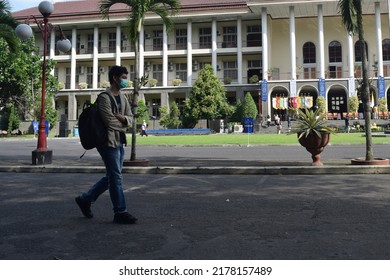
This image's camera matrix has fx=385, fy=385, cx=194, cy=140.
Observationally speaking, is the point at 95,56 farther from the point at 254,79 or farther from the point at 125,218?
the point at 125,218

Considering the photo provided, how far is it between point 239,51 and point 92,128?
43.8m

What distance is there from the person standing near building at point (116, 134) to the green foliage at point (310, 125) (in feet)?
20.1

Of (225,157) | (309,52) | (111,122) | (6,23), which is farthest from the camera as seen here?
(309,52)

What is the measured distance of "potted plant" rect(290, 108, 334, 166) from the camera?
31.1 feet

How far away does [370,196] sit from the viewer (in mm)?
5906

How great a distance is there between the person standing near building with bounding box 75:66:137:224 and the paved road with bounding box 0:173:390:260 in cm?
23

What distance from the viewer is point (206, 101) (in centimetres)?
3906

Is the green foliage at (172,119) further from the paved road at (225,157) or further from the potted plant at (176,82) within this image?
the paved road at (225,157)

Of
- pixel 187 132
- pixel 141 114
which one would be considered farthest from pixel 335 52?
pixel 141 114

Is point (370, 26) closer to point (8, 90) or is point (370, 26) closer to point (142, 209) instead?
point (8, 90)

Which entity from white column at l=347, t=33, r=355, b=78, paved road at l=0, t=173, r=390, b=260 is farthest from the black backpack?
white column at l=347, t=33, r=355, b=78

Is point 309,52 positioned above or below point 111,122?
above

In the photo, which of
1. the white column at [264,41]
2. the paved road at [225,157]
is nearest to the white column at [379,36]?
the white column at [264,41]

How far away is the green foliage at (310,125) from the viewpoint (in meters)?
9.47
